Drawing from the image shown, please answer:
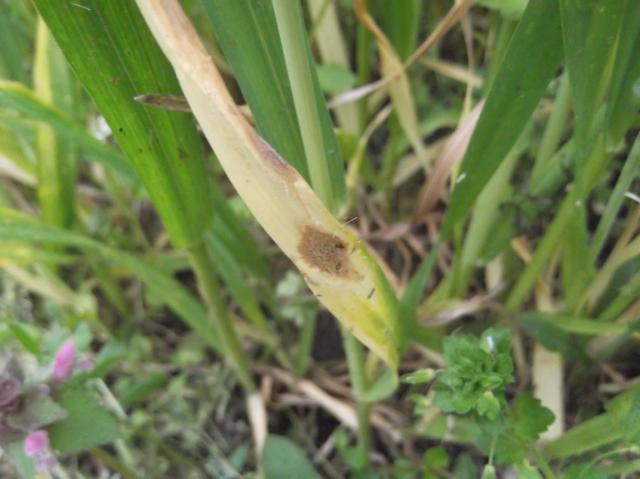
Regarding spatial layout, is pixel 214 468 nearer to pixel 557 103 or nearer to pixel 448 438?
pixel 448 438

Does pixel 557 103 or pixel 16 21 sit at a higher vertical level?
pixel 16 21

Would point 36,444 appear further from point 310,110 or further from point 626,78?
point 626,78

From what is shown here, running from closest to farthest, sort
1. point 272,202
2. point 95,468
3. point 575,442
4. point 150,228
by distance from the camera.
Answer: point 272,202 → point 575,442 → point 95,468 → point 150,228

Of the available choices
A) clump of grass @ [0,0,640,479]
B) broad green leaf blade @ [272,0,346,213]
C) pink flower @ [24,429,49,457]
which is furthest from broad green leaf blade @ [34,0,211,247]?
pink flower @ [24,429,49,457]

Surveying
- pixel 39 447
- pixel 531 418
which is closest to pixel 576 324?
pixel 531 418

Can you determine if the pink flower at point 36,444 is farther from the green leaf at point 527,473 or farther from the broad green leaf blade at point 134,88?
the green leaf at point 527,473

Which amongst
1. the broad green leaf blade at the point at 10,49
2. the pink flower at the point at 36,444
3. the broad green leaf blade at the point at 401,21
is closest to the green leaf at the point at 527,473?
the pink flower at the point at 36,444

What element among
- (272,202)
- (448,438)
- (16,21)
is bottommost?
(448,438)

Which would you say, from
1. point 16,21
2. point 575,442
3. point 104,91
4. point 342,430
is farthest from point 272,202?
point 16,21
